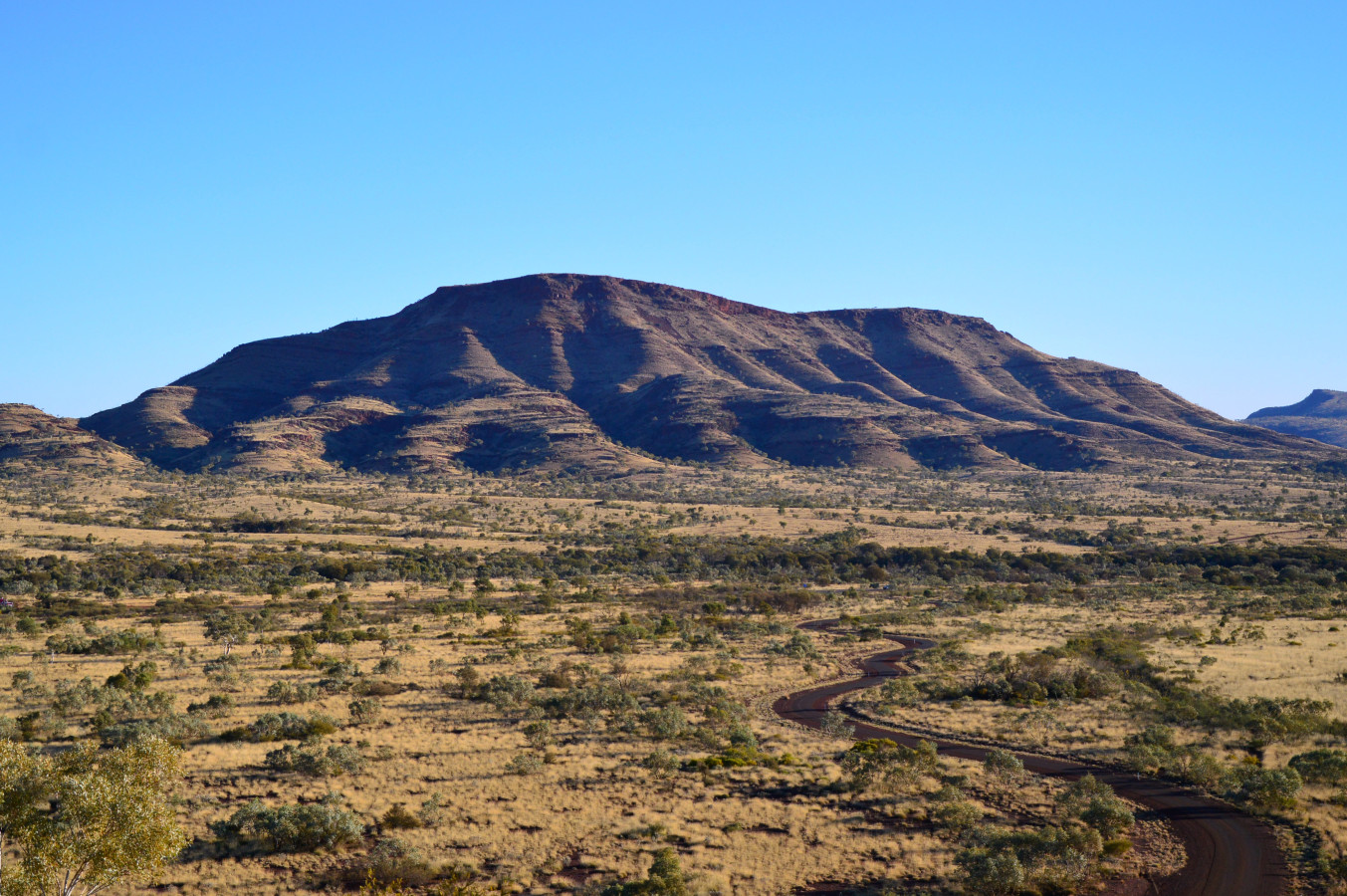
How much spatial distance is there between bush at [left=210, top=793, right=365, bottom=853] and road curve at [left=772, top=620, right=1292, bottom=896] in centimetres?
1595

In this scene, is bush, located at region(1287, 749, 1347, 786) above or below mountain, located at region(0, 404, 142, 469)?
below

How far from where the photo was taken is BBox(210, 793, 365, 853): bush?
62.4ft

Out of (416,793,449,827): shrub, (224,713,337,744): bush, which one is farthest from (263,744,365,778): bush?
(416,793,449,827): shrub

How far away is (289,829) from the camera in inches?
748

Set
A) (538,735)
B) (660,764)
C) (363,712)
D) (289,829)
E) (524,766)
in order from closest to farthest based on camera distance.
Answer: (289,829), (524,766), (660,764), (538,735), (363,712)

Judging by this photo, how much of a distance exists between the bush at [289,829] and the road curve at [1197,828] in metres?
15.9

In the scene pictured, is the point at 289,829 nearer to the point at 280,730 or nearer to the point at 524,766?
the point at 524,766

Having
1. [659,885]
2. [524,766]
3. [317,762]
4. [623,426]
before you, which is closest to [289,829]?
[317,762]

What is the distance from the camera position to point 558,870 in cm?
1834

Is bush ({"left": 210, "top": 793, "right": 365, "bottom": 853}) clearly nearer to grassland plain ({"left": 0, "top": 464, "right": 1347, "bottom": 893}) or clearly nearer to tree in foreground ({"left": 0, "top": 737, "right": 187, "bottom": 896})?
grassland plain ({"left": 0, "top": 464, "right": 1347, "bottom": 893})

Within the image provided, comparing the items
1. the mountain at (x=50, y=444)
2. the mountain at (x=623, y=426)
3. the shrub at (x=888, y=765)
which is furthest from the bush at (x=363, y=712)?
the mountain at (x=50, y=444)

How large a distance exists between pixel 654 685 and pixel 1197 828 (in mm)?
19132

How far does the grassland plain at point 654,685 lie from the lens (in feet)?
64.5

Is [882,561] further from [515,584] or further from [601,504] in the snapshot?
[601,504]
